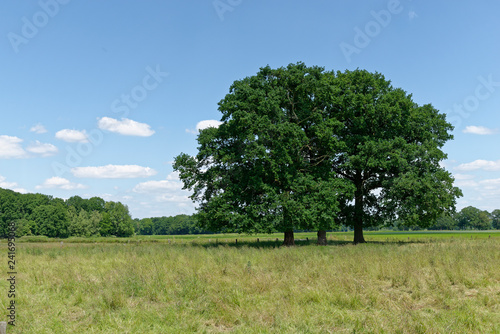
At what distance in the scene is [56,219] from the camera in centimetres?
12069

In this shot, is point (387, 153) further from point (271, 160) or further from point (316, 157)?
point (271, 160)

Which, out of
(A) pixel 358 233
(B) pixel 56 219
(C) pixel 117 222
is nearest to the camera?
(A) pixel 358 233

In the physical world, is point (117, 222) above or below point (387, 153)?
below

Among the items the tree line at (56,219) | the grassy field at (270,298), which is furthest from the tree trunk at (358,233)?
the tree line at (56,219)

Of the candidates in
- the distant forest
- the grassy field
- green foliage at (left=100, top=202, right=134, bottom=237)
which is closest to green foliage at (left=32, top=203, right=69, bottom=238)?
the distant forest

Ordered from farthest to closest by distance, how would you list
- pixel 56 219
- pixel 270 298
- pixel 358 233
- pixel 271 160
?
pixel 56 219, pixel 358 233, pixel 271 160, pixel 270 298

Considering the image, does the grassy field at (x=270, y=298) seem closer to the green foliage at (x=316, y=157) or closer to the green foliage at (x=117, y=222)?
the green foliage at (x=316, y=157)

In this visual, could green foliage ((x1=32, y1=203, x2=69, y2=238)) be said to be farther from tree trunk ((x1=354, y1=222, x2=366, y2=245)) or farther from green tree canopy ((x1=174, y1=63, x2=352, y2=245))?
tree trunk ((x1=354, y1=222, x2=366, y2=245))

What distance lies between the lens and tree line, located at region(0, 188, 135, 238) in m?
121

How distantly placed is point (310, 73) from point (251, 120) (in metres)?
8.98

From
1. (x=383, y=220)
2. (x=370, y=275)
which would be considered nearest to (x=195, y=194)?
(x=383, y=220)

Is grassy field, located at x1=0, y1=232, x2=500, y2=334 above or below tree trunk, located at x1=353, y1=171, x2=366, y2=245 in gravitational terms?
below

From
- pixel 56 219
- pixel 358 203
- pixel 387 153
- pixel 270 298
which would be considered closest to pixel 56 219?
pixel 56 219

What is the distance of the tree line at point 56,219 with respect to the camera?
4751 inches
